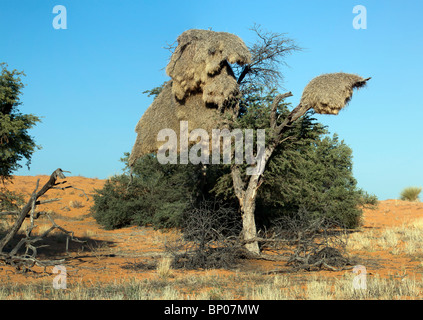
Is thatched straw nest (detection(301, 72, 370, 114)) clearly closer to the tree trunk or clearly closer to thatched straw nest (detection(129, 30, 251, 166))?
thatched straw nest (detection(129, 30, 251, 166))

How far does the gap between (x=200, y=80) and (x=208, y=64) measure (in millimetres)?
619

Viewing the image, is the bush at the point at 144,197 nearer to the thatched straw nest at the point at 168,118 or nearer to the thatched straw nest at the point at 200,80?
the thatched straw nest at the point at 168,118

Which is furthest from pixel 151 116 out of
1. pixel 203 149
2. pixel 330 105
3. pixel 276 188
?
pixel 330 105

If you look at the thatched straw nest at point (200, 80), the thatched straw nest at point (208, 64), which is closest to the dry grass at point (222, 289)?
the thatched straw nest at point (200, 80)

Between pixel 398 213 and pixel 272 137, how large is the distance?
23298 millimetres

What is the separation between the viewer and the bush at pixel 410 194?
41.1 metres

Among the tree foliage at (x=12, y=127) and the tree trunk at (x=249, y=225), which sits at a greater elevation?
the tree foliage at (x=12, y=127)

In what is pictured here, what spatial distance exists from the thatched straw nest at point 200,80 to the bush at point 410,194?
112ft

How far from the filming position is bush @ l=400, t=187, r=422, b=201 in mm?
41062

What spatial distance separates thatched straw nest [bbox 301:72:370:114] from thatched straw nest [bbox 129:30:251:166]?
7.27 ft

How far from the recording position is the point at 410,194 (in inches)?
1635

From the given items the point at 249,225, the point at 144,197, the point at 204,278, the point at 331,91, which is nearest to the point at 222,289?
the point at 204,278
